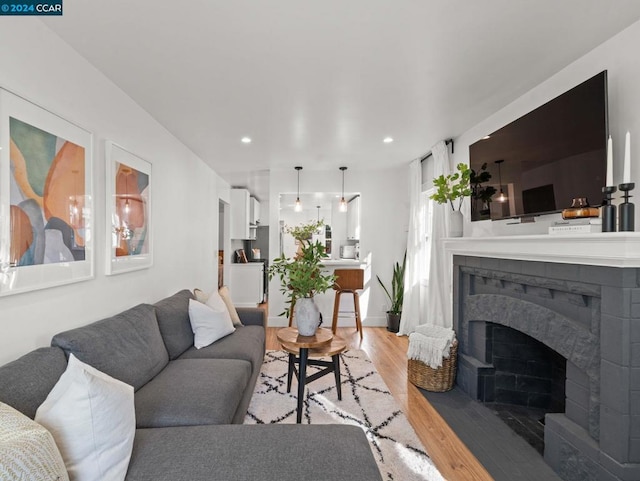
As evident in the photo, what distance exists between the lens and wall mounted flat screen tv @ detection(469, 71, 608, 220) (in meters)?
1.81

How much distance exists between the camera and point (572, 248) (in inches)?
68.5

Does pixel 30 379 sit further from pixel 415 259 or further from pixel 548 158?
pixel 415 259

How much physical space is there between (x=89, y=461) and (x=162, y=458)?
25 centimetres

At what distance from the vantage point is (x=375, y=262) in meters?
5.34

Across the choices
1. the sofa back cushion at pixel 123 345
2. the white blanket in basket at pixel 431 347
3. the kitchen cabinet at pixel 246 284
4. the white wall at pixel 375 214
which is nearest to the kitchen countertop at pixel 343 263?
the white wall at pixel 375 214

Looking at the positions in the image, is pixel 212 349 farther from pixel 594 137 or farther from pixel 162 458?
pixel 594 137

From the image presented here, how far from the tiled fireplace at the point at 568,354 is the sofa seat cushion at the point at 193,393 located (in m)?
1.86

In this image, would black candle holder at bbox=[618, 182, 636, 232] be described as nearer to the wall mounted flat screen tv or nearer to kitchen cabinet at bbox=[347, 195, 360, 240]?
the wall mounted flat screen tv

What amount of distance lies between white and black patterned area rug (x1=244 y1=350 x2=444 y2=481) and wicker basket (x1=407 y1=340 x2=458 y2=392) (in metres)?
0.34

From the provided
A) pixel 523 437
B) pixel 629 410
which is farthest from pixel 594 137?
pixel 523 437

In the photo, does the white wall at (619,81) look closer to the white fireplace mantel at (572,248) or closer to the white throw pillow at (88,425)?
the white fireplace mantel at (572,248)

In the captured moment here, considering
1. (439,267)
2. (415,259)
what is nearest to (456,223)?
(439,267)

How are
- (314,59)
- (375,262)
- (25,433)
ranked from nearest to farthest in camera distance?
(25,433) → (314,59) → (375,262)

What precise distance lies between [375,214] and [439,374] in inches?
114
